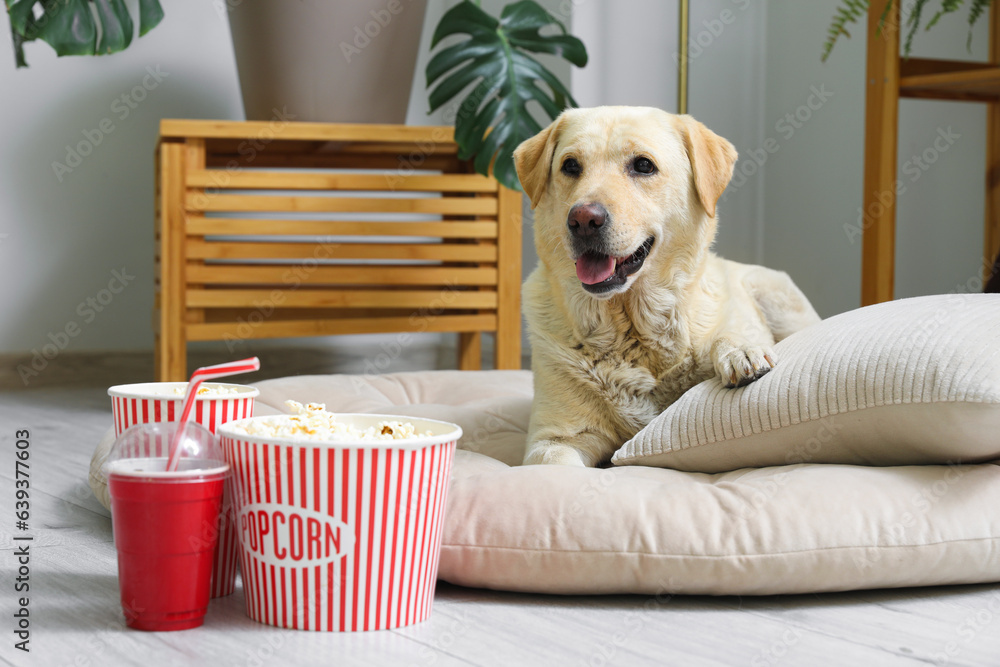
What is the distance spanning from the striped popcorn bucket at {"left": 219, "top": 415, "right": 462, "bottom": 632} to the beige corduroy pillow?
19.3 inches

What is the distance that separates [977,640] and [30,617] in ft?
3.65

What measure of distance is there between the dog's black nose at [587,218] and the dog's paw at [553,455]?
36 centimetres

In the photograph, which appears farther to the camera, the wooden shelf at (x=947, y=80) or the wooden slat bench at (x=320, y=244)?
the wooden slat bench at (x=320, y=244)

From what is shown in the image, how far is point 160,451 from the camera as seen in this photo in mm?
1062

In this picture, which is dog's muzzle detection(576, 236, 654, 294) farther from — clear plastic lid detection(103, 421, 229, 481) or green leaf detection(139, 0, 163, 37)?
green leaf detection(139, 0, 163, 37)

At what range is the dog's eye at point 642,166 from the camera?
163cm

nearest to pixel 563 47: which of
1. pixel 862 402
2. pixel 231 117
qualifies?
pixel 231 117

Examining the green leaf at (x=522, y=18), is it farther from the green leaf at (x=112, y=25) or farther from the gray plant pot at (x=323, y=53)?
the green leaf at (x=112, y=25)

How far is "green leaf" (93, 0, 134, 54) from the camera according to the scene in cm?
282

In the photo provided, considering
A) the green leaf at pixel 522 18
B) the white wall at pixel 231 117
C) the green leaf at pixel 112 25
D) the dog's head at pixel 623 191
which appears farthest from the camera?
the white wall at pixel 231 117

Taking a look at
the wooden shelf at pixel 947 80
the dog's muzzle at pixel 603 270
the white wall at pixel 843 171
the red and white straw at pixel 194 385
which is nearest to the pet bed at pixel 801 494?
the dog's muzzle at pixel 603 270

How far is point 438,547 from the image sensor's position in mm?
1144

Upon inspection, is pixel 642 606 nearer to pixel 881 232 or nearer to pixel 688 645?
pixel 688 645

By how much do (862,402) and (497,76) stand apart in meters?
1.98
